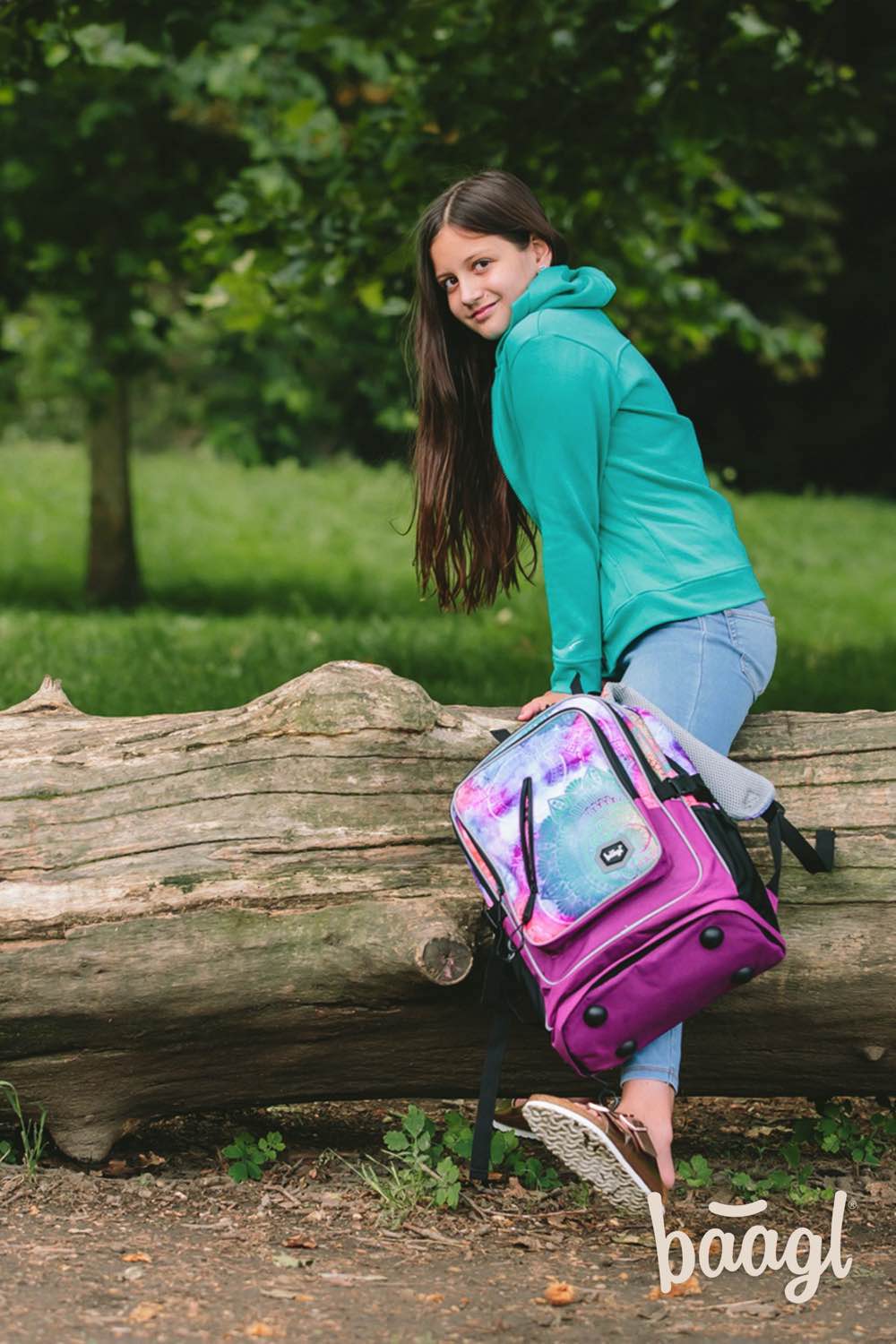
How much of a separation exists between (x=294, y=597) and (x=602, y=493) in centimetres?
829

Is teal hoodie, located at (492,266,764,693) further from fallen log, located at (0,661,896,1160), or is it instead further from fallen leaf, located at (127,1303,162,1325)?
fallen leaf, located at (127,1303,162,1325)

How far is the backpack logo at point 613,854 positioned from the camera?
3.10 metres

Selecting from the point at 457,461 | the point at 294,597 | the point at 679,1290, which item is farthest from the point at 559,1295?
the point at 294,597

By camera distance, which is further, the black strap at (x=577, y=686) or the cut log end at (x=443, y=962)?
the black strap at (x=577, y=686)

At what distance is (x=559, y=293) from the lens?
11.6 feet

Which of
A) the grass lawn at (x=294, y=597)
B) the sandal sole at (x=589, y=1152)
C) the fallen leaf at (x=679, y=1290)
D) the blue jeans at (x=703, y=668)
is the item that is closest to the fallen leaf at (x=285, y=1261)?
the sandal sole at (x=589, y=1152)

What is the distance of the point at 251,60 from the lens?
8.64 metres

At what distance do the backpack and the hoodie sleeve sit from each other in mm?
190

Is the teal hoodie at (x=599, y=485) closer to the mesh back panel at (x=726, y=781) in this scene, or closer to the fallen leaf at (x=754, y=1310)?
the mesh back panel at (x=726, y=781)

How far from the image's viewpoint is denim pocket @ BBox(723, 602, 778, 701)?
3486 millimetres

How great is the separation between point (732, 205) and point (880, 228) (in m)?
16.2

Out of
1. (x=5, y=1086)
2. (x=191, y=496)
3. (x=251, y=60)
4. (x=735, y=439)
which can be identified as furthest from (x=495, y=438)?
(x=735, y=439)

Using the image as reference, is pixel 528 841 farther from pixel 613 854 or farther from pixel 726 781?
pixel 726 781

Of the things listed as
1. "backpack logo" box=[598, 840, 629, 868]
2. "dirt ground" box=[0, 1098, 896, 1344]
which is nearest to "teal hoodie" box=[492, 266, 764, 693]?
"backpack logo" box=[598, 840, 629, 868]
